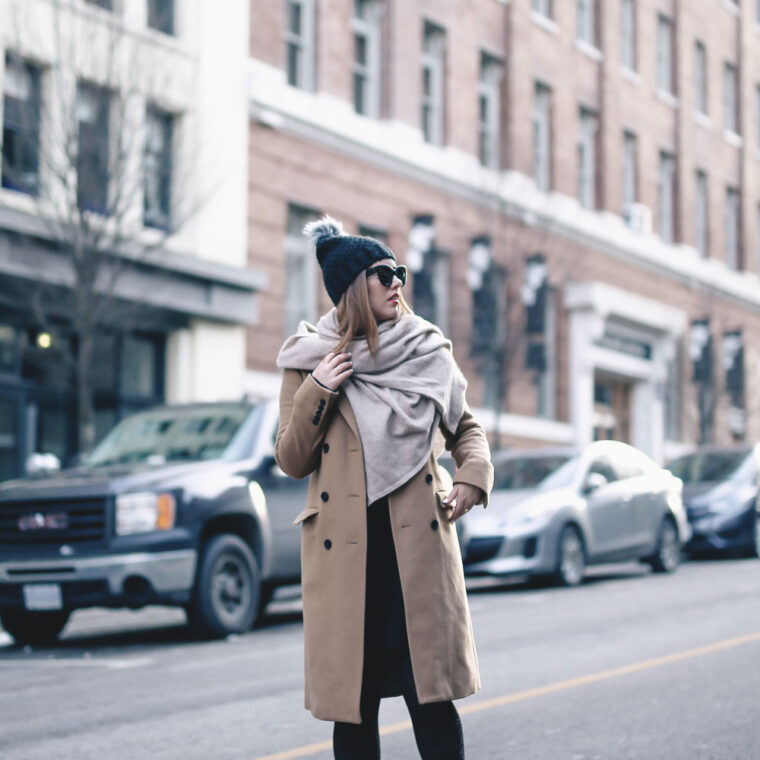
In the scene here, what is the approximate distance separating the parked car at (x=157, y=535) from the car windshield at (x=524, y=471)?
4929 millimetres

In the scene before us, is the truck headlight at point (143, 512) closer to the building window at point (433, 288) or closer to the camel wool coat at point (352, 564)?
the camel wool coat at point (352, 564)

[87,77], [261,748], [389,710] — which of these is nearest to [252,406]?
[389,710]

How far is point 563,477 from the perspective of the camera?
603 inches

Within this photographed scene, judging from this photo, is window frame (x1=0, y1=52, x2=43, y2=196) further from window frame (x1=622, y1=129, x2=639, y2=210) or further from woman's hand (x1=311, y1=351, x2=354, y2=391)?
window frame (x1=622, y1=129, x2=639, y2=210)

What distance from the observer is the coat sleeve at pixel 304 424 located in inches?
157

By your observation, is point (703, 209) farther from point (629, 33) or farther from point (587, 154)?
point (587, 154)

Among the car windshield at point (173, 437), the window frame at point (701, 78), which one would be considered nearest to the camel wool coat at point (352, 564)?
the car windshield at point (173, 437)

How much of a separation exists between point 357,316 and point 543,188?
2624 cm

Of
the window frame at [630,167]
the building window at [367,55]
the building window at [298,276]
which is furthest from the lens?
the window frame at [630,167]

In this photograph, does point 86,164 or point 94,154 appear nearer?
point 86,164

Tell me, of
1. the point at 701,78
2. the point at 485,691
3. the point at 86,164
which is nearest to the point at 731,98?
the point at 701,78

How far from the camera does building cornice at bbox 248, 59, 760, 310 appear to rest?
22.2 metres

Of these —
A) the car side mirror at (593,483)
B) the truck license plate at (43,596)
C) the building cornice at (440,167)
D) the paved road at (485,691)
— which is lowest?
the paved road at (485,691)

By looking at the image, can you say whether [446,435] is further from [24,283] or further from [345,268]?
[24,283]
